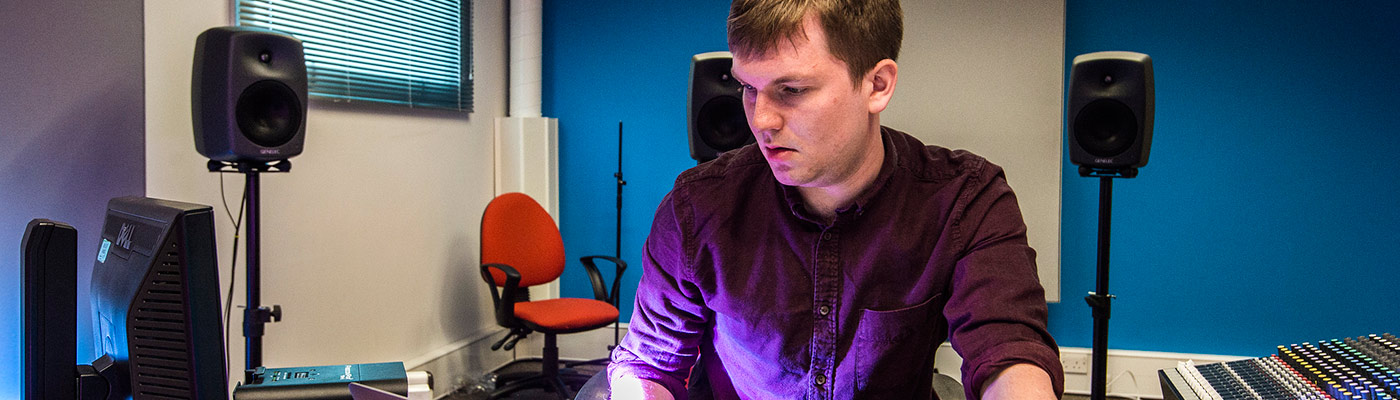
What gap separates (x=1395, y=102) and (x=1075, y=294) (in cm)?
148

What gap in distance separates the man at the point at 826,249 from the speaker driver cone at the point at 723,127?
1.22 meters

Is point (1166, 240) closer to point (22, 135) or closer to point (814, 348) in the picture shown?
point (814, 348)

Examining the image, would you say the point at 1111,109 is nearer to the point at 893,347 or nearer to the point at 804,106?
the point at 893,347

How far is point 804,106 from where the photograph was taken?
119 centimetres

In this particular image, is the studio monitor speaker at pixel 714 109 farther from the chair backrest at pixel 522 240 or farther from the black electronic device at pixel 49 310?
the black electronic device at pixel 49 310

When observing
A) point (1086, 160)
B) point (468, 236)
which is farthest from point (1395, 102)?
point (468, 236)

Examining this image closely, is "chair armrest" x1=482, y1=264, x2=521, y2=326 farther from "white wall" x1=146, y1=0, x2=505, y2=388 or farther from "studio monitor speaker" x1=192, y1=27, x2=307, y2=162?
"studio monitor speaker" x1=192, y1=27, x2=307, y2=162

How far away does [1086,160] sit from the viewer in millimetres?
2695

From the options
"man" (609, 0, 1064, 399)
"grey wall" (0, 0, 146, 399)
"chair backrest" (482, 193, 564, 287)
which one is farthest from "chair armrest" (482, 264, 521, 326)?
"man" (609, 0, 1064, 399)

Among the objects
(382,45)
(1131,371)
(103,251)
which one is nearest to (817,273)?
(103,251)

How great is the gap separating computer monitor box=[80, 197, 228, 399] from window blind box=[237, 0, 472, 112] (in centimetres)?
228

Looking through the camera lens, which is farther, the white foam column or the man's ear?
the white foam column

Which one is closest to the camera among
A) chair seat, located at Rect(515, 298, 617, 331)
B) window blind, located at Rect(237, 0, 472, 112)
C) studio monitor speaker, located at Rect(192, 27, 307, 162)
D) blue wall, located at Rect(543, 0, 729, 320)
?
studio monitor speaker, located at Rect(192, 27, 307, 162)

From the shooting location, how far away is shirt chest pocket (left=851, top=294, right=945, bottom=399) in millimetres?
1352
